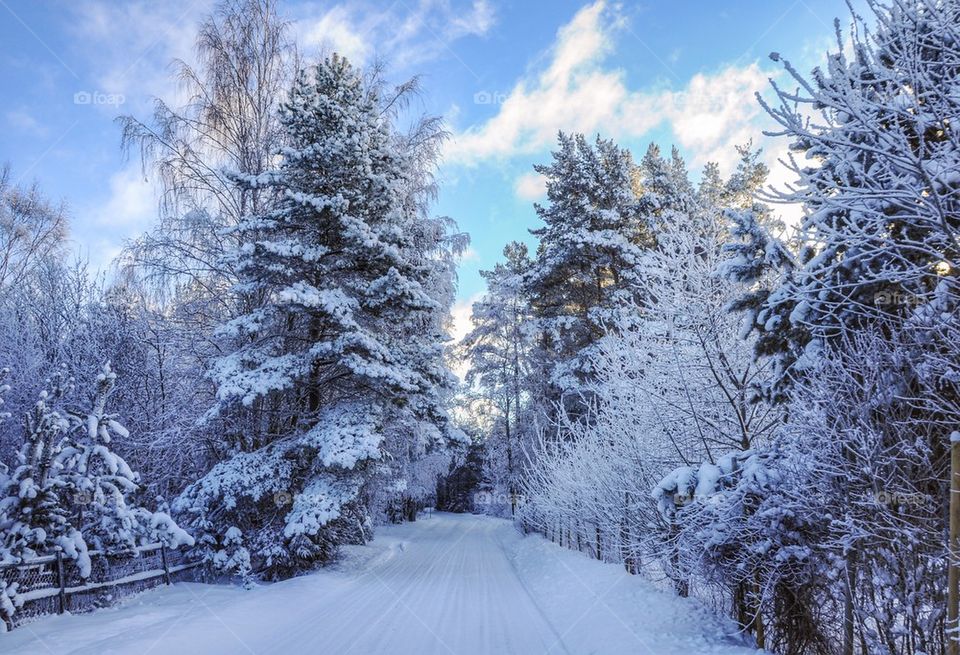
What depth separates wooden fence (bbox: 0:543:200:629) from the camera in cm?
666

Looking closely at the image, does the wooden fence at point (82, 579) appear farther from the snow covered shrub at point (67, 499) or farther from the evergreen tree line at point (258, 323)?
the evergreen tree line at point (258, 323)

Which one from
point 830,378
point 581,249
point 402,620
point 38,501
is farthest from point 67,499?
point 581,249

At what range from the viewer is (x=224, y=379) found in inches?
426

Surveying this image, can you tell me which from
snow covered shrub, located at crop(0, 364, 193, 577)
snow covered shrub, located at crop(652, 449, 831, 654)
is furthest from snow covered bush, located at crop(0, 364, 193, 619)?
snow covered shrub, located at crop(652, 449, 831, 654)

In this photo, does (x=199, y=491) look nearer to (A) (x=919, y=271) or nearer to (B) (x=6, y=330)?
(B) (x=6, y=330)

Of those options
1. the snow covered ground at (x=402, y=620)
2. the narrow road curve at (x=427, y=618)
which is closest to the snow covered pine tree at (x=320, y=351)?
the snow covered ground at (x=402, y=620)

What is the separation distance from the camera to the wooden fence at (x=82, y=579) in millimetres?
6664

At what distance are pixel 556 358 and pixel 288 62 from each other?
44.8 feet

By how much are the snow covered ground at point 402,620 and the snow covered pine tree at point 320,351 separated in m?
1.58

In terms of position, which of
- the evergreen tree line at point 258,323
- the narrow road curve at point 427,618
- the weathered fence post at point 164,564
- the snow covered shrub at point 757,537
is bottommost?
the narrow road curve at point 427,618

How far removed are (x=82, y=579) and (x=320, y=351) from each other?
549cm

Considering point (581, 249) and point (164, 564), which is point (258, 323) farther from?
point (581, 249)

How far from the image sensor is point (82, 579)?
7.53 metres

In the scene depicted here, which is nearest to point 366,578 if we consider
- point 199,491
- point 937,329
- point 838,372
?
point 199,491
